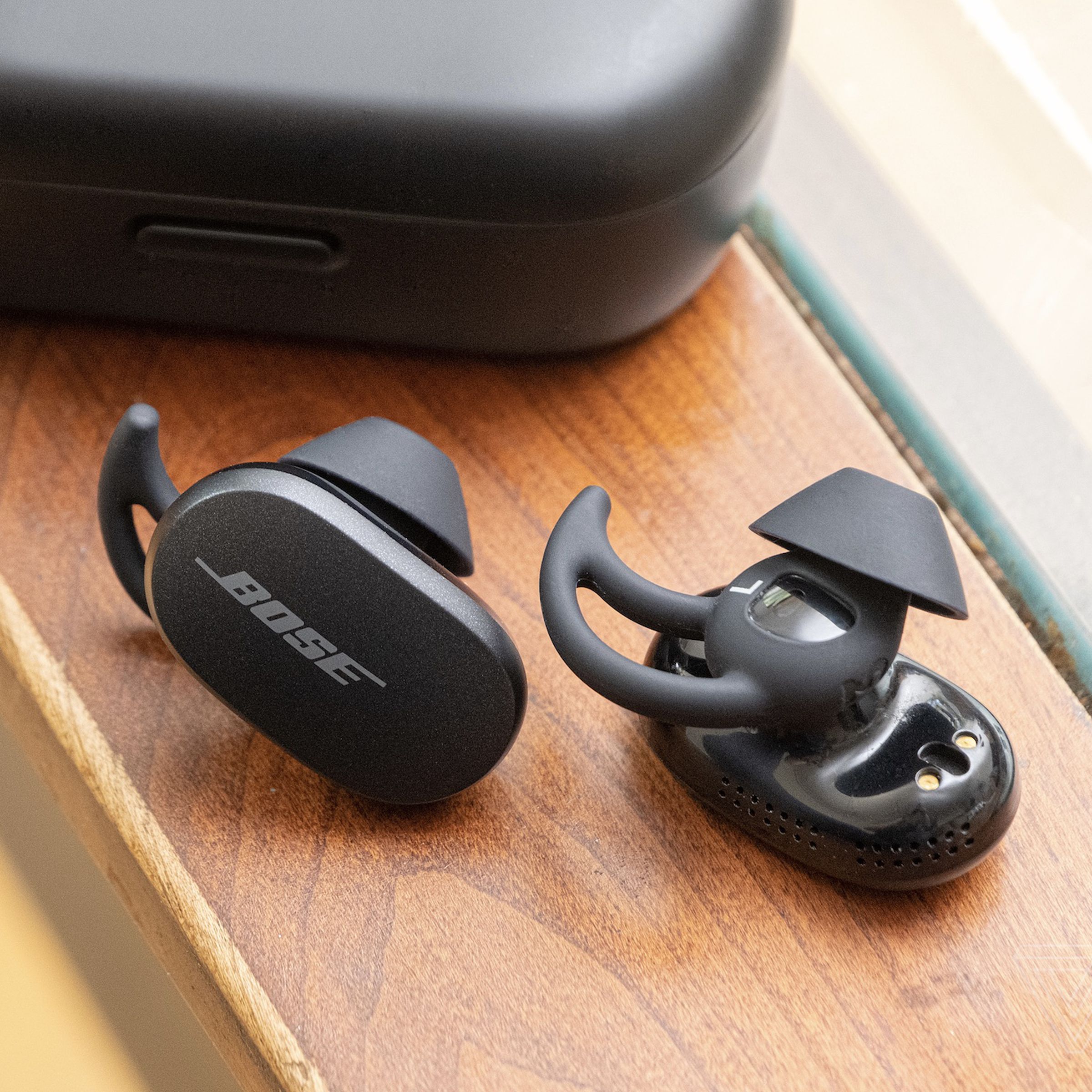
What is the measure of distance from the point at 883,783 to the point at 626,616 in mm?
114

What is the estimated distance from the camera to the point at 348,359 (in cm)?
65

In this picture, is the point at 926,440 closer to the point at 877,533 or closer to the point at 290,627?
the point at 877,533

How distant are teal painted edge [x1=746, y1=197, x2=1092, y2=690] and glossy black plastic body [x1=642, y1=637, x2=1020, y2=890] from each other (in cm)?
11

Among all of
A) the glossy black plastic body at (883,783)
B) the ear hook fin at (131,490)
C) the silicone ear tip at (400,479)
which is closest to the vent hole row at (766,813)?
the glossy black plastic body at (883,783)

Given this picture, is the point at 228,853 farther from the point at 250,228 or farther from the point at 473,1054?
the point at 250,228

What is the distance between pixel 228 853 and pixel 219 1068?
0.12 m

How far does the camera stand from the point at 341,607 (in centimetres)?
45

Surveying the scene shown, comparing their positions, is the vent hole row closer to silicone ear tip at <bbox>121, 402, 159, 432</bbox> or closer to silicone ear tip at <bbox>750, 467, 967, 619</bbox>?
silicone ear tip at <bbox>750, 467, 967, 619</bbox>

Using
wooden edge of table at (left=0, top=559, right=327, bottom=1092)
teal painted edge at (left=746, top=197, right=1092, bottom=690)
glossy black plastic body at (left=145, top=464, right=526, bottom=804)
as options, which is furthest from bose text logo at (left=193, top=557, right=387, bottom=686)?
teal painted edge at (left=746, top=197, right=1092, bottom=690)

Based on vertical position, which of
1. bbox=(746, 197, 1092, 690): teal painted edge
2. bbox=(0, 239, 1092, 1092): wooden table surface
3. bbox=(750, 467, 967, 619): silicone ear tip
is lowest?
bbox=(0, 239, 1092, 1092): wooden table surface

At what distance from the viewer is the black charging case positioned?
20.3 inches

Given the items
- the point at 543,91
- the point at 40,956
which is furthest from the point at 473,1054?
the point at 543,91

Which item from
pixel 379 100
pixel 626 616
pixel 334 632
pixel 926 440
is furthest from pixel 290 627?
pixel 926 440

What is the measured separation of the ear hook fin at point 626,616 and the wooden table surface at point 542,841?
0.29ft
